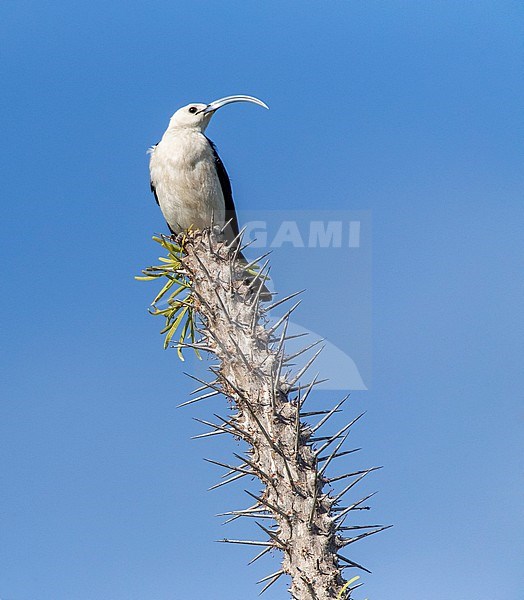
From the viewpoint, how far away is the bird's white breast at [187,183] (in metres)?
7.51

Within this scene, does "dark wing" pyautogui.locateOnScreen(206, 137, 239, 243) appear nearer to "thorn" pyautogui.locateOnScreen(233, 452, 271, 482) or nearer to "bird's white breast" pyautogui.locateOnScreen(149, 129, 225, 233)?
"bird's white breast" pyautogui.locateOnScreen(149, 129, 225, 233)

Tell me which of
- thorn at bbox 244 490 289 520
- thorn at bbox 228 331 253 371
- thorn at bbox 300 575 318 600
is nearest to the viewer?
thorn at bbox 300 575 318 600

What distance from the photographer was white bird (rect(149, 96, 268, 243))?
7.52 m

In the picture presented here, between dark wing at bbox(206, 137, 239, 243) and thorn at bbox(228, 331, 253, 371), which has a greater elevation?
dark wing at bbox(206, 137, 239, 243)

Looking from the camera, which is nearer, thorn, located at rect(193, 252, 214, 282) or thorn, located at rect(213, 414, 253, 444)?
thorn, located at rect(213, 414, 253, 444)

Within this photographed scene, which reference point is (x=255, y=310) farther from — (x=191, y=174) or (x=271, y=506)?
(x=191, y=174)

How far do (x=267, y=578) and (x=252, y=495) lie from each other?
363mm

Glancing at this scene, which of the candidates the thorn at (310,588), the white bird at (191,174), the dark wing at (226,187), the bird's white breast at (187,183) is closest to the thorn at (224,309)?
the thorn at (310,588)

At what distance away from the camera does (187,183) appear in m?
7.57

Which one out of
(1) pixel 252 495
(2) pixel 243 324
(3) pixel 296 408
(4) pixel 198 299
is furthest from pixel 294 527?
(4) pixel 198 299

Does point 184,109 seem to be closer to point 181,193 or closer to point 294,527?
point 181,193

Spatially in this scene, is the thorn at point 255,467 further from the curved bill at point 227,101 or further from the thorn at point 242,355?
the curved bill at point 227,101

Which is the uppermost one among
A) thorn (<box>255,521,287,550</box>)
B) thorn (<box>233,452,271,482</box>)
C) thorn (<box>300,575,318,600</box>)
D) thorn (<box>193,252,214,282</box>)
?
thorn (<box>193,252,214,282</box>)

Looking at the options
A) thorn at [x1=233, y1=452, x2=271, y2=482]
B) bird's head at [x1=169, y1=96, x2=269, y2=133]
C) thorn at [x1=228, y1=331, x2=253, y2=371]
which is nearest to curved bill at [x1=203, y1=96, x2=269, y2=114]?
bird's head at [x1=169, y1=96, x2=269, y2=133]
